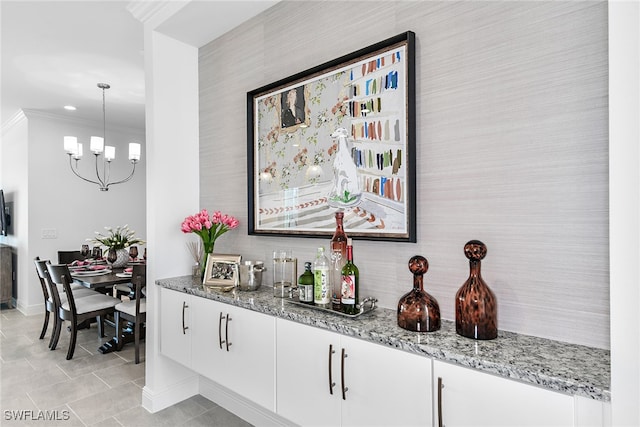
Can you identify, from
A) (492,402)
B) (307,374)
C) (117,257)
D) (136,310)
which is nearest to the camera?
(492,402)

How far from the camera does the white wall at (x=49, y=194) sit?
200 inches

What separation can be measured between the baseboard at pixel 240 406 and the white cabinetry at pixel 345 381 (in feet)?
2.06

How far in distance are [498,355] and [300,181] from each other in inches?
51.7

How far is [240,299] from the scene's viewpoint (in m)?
1.90

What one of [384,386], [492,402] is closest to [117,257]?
[384,386]

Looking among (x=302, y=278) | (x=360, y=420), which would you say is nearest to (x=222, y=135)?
(x=302, y=278)

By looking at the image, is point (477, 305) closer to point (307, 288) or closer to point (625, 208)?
point (625, 208)

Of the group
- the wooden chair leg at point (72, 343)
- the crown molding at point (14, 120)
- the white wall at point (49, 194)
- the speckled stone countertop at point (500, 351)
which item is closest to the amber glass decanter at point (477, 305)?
the speckled stone countertop at point (500, 351)

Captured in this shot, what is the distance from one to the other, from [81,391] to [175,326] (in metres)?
1.13

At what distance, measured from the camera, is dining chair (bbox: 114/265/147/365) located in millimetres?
3330

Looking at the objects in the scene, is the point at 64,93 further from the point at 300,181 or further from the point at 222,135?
the point at 300,181

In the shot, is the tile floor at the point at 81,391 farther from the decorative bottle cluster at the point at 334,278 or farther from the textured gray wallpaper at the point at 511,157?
the textured gray wallpaper at the point at 511,157

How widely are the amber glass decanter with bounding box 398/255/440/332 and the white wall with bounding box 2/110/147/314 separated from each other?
218 inches

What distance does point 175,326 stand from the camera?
2.31 meters
